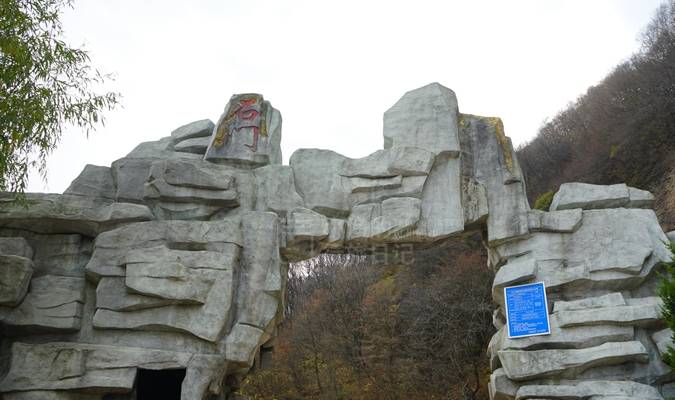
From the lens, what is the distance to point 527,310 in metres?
8.00

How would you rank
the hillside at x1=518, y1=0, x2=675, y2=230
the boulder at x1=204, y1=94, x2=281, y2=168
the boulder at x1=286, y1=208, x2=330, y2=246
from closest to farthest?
the boulder at x1=286, y1=208, x2=330, y2=246
the boulder at x1=204, y1=94, x2=281, y2=168
the hillside at x1=518, y1=0, x2=675, y2=230

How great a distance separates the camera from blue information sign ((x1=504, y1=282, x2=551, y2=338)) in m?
7.85

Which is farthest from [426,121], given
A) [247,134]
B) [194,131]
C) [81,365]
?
[81,365]

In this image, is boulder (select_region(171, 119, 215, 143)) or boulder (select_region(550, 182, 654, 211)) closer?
boulder (select_region(550, 182, 654, 211))

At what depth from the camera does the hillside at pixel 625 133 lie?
49.3 ft

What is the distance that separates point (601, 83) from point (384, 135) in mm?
18788

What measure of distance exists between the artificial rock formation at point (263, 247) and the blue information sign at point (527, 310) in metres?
0.12

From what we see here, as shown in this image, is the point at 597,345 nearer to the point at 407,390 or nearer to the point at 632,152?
the point at 407,390

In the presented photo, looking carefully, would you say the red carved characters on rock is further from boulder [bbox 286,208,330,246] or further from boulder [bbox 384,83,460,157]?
boulder [bbox 384,83,460,157]

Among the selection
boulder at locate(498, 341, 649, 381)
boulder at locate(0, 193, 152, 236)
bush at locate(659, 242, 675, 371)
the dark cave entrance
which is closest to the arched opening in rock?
the dark cave entrance

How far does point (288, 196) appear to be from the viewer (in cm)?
841

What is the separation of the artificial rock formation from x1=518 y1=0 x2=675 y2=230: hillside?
5265 millimetres

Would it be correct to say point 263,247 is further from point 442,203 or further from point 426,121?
point 426,121

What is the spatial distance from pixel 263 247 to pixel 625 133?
13.0 meters
